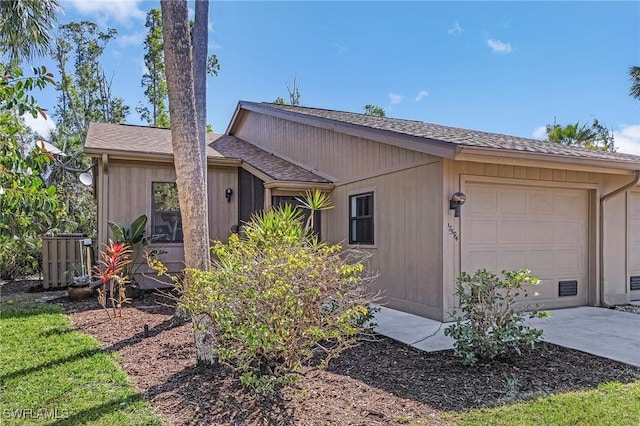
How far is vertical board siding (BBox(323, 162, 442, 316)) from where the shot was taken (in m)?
6.58

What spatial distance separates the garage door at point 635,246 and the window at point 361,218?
508cm

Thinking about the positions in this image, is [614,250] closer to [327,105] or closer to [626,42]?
[626,42]

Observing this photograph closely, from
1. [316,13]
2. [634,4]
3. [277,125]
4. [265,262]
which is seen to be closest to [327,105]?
[316,13]

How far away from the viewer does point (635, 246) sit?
859 cm

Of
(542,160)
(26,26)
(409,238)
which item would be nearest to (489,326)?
(409,238)

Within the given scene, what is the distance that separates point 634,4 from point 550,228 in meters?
7.37

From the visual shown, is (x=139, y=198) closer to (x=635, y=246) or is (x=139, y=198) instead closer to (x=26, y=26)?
(x=26, y=26)

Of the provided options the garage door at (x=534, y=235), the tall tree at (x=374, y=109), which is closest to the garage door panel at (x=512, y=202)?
the garage door at (x=534, y=235)

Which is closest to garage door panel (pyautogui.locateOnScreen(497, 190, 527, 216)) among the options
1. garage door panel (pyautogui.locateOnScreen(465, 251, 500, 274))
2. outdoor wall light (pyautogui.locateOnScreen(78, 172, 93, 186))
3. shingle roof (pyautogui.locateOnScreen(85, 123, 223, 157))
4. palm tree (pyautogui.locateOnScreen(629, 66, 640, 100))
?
garage door panel (pyautogui.locateOnScreen(465, 251, 500, 274))

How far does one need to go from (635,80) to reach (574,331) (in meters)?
15.1

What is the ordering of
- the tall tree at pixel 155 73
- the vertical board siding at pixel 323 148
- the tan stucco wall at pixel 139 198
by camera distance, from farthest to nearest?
the tall tree at pixel 155 73, the tan stucco wall at pixel 139 198, the vertical board siding at pixel 323 148

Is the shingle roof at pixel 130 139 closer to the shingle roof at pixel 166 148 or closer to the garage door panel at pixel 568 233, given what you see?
the shingle roof at pixel 166 148

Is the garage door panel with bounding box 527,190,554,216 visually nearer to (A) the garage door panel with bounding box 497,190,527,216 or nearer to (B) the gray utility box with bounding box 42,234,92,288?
(A) the garage door panel with bounding box 497,190,527,216

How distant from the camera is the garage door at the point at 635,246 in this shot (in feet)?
27.8
